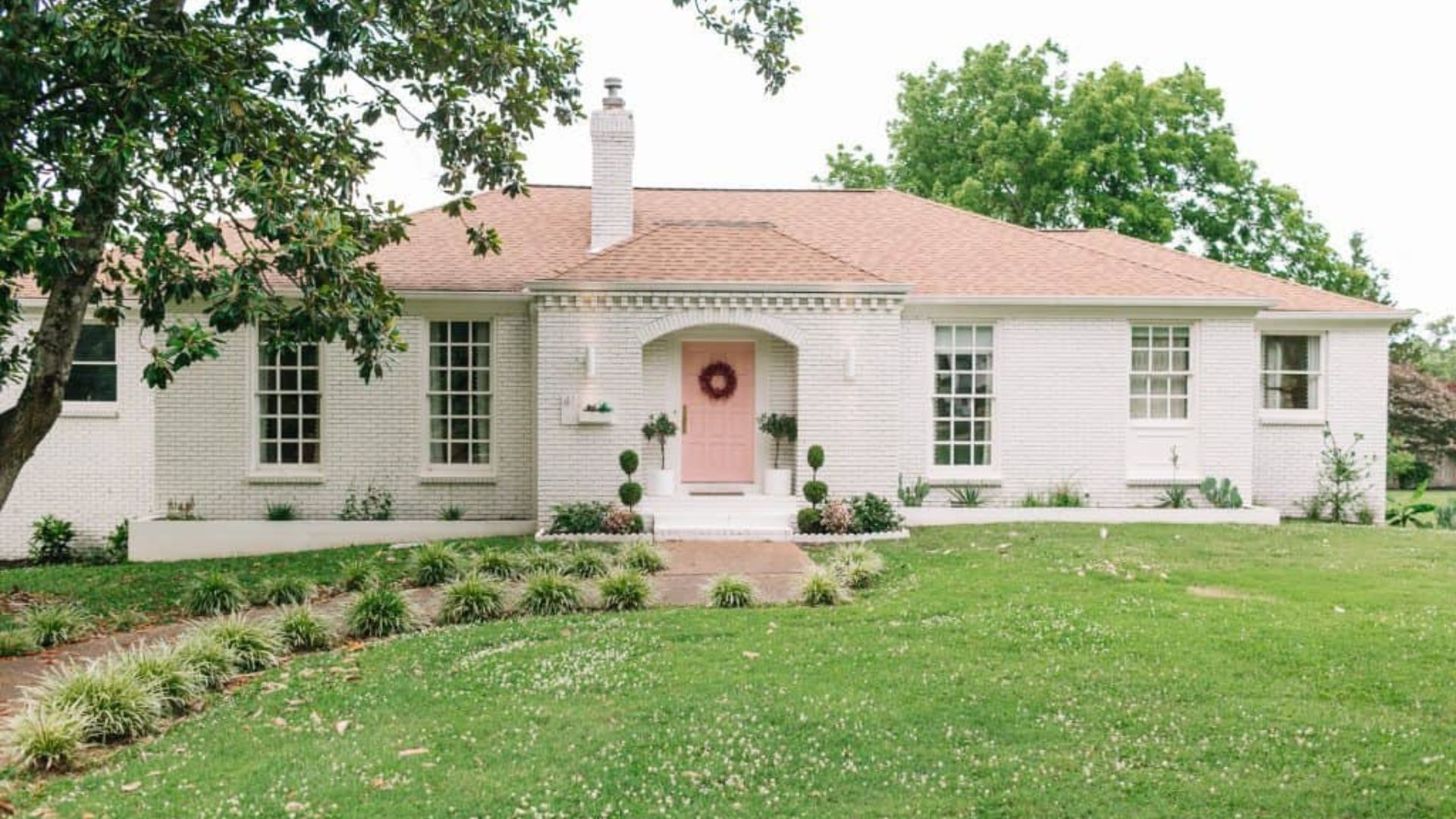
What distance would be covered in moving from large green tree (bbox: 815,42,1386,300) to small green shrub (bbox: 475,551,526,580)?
24137mm

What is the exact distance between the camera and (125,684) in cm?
661

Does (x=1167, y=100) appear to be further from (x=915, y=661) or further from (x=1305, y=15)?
(x=915, y=661)

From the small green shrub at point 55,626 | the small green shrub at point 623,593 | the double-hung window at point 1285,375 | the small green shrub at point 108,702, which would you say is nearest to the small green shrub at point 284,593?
the small green shrub at point 55,626

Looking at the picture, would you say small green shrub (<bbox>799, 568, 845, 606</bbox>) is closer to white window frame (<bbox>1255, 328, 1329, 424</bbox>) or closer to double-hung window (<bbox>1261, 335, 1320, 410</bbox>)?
white window frame (<bbox>1255, 328, 1329, 424</bbox>)

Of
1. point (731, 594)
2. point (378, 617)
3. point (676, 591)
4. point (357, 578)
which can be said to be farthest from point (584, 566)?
point (378, 617)

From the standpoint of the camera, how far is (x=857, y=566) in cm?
1054

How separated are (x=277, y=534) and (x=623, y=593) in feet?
24.2

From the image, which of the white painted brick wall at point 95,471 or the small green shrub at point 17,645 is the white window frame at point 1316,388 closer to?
the small green shrub at point 17,645

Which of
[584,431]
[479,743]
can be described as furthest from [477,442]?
[479,743]

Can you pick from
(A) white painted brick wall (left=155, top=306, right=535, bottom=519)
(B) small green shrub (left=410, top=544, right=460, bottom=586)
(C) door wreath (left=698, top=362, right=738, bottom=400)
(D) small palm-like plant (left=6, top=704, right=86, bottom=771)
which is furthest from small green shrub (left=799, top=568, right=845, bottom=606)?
(A) white painted brick wall (left=155, top=306, right=535, bottom=519)

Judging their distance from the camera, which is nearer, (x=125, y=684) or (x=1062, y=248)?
(x=125, y=684)

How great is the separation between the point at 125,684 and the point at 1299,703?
7.53 m

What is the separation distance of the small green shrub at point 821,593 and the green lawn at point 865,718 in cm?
33

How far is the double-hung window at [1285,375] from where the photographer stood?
56.0 feet
